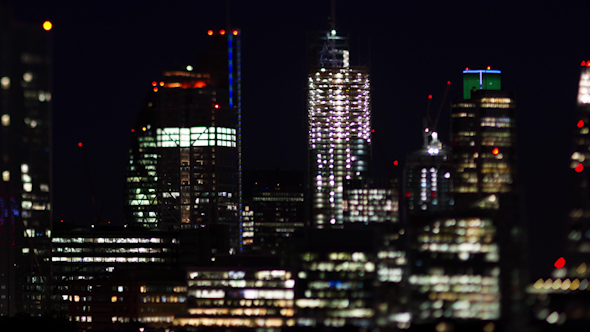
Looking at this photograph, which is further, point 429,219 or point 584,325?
point 429,219

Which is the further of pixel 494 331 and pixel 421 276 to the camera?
pixel 421 276

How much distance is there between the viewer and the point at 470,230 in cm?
18375

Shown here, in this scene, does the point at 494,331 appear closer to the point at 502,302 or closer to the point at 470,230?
the point at 502,302

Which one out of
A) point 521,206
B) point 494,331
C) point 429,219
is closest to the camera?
point 494,331

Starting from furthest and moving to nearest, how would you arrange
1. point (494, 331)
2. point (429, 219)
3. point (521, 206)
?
point (429, 219) → point (521, 206) → point (494, 331)

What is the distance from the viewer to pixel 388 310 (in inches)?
7569

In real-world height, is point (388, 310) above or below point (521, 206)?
below

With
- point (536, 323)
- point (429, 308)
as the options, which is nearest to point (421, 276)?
point (429, 308)

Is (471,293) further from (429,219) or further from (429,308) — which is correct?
(429,219)

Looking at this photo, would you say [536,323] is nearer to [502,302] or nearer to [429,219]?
[502,302]

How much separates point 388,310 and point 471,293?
54.7 ft

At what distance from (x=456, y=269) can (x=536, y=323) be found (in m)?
13.0

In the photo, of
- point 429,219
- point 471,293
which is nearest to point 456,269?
point 471,293

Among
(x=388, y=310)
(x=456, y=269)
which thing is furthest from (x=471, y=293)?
Answer: (x=388, y=310)
